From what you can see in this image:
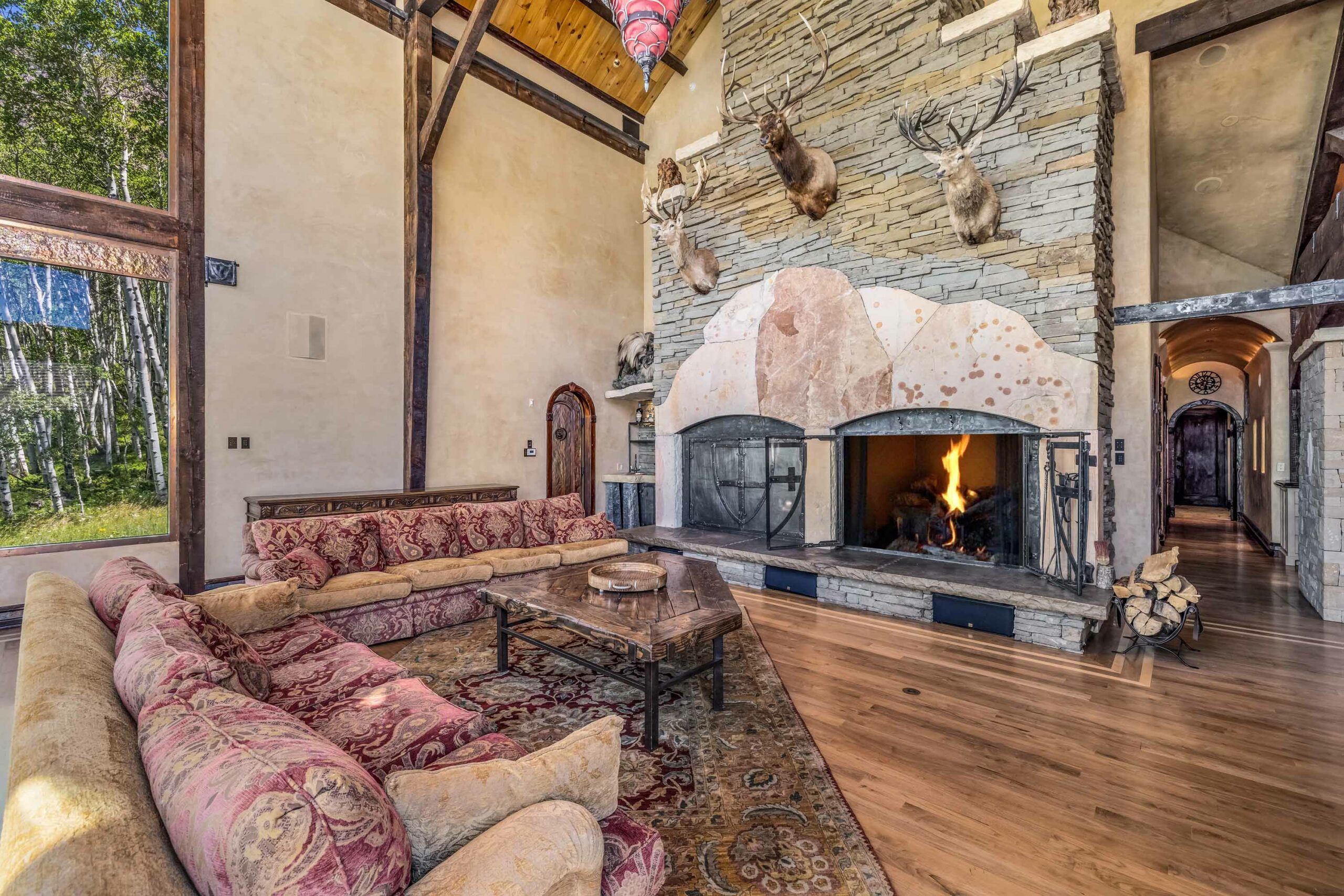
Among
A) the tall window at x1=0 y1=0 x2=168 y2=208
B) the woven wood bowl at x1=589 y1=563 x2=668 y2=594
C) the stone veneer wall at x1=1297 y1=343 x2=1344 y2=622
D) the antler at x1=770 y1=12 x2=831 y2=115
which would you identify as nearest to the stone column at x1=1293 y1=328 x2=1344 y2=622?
the stone veneer wall at x1=1297 y1=343 x2=1344 y2=622

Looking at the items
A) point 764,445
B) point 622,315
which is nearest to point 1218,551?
point 764,445

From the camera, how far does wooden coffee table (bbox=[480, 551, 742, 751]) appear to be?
8.48 feet

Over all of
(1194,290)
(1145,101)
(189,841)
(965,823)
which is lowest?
(965,823)

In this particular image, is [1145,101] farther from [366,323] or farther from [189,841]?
[366,323]

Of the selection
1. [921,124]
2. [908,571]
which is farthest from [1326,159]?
[908,571]

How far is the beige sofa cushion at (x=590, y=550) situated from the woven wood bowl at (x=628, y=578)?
1.24m

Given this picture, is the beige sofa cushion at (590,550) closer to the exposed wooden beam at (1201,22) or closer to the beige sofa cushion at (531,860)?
the beige sofa cushion at (531,860)

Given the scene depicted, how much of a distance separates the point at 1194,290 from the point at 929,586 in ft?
18.5

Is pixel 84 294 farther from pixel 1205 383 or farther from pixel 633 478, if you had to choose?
pixel 1205 383

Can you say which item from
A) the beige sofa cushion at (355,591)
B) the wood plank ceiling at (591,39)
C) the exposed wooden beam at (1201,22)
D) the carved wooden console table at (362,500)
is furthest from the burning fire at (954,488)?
the wood plank ceiling at (591,39)

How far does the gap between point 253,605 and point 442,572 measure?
138 centimetres

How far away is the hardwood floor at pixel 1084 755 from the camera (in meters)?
1.87

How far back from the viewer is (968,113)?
451 centimetres

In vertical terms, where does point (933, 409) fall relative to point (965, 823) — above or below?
above
